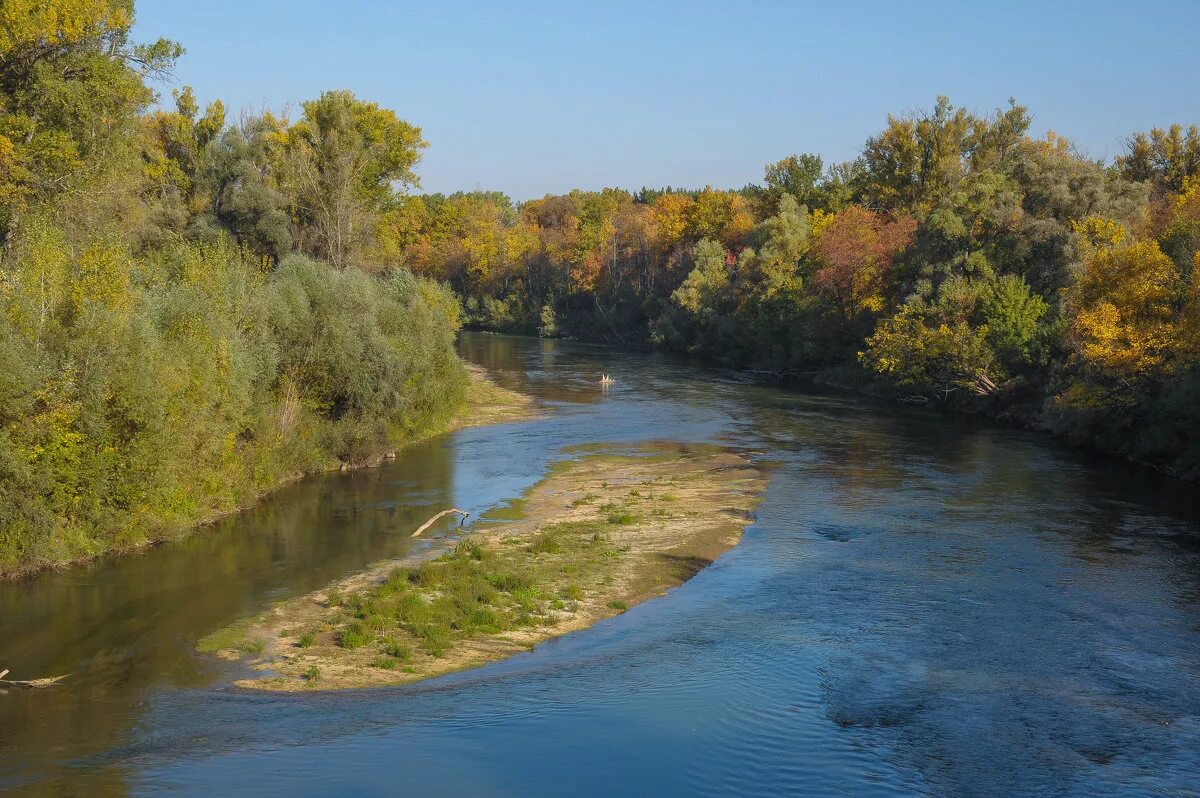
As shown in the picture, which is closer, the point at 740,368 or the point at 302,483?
the point at 302,483

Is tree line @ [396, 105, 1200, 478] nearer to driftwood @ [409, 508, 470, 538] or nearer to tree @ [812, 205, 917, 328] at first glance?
tree @ [812, 205, 917, 328]

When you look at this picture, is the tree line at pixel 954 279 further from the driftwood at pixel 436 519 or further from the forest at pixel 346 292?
the driftwood at pixel 436 519

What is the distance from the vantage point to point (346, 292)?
43.3 m

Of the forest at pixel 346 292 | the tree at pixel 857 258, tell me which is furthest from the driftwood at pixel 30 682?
the tree at pixel 857 258

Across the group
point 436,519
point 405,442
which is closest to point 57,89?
point 436,519

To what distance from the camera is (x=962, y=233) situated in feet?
203

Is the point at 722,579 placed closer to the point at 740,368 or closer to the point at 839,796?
the point at 839,796

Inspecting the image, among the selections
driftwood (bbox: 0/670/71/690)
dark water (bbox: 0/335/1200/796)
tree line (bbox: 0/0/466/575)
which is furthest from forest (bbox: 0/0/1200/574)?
driftwood (bbox: 0/670/71/690)

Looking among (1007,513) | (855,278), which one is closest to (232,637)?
(1007,513)

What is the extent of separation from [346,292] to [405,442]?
28.2 ft

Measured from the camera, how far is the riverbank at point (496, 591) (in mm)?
21906

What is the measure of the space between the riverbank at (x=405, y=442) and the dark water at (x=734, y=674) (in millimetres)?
525

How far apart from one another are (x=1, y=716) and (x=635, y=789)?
11.7 meters

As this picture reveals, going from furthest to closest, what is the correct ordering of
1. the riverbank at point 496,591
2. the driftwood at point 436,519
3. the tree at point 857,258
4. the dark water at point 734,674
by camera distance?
the tree at point 857,258, the driftwood at point 436,519, the riverbank at point 496,591, the dark water at point 734,674
